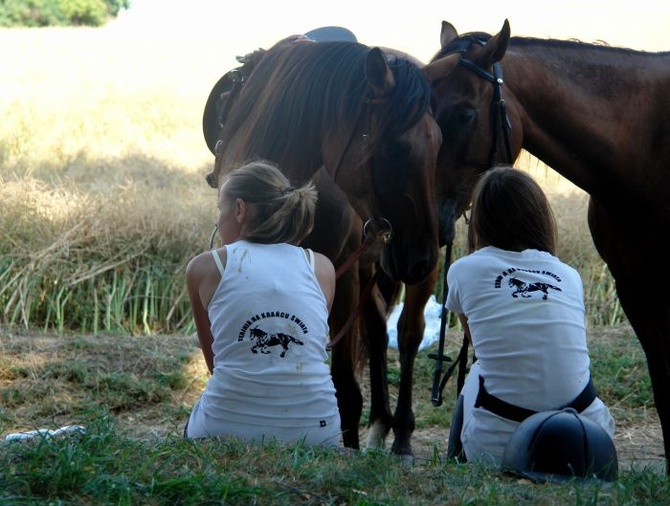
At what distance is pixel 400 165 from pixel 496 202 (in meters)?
0.46

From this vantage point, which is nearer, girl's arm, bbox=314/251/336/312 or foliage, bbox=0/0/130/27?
girl's arm, bbox=314/251/336/312

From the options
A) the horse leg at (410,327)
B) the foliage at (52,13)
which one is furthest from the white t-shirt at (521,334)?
the foliage at (52,13)

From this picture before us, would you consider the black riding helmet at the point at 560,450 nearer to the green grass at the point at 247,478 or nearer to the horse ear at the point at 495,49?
the green grass at the point at 247,478

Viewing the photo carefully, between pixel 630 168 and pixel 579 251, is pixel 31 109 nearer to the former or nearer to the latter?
pixel 579 251

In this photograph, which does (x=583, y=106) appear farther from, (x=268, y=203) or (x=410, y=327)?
(x=410, y=327)

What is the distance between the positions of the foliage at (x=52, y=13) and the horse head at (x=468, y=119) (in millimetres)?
30140

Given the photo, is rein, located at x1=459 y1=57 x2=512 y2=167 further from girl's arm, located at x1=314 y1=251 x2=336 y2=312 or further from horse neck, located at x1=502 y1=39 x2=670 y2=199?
girl's arm, located at x1=314 y1=251 x2=336 y2=312

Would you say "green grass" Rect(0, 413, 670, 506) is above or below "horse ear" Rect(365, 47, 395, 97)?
below

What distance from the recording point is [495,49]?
374 centimetres

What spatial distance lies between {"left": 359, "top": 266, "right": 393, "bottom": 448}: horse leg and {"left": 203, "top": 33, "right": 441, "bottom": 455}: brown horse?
1.16 meters

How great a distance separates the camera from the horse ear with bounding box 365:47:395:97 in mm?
3613

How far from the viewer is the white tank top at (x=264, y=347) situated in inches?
122

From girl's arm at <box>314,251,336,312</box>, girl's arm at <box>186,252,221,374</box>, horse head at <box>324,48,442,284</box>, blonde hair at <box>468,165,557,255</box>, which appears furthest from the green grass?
horse head at <box>324,48,442,284</box>

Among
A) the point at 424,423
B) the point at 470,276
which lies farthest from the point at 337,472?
the point at 424,423
